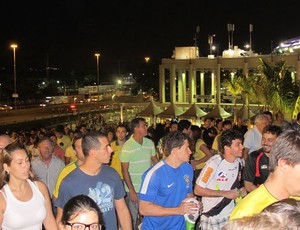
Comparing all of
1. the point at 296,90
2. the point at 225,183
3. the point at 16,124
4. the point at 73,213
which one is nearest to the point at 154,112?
the point at 296,90

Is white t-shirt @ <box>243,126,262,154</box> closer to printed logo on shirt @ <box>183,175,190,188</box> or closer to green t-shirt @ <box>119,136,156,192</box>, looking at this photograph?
green t-shirt @ <box>119,136,156,192</box>

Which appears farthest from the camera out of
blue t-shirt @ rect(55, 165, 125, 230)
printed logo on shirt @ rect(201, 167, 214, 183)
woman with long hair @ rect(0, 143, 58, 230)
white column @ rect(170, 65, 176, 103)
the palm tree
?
white column @ rect(170, 65, 176, 103)

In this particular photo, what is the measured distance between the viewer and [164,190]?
4.95 metres

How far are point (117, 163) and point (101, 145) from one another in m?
3.77

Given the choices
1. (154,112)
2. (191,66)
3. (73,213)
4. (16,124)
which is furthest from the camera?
(16,124)

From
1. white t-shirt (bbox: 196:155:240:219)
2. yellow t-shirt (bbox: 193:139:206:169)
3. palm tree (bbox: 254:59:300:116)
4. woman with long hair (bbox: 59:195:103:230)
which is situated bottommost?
yellow t-shirt (bbox: 193:139:206:169)

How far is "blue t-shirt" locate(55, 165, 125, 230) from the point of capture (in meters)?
4.57

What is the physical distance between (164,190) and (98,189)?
0.75 metres

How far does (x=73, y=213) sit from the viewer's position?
9.67ft

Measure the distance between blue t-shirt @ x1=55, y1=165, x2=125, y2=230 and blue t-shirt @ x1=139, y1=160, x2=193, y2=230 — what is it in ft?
1.05

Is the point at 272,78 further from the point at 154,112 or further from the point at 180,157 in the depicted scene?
the point at 180,157

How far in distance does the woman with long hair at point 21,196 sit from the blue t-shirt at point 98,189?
193 millimetres

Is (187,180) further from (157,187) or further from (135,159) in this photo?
(135,159)

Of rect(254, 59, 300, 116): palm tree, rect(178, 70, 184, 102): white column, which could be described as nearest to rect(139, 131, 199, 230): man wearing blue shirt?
rect(254, 59, 300, 116): palm tree
